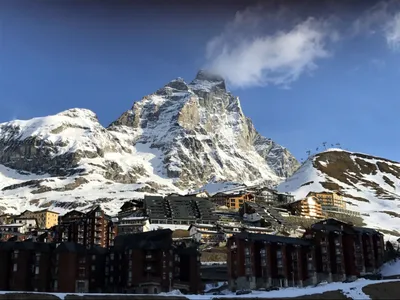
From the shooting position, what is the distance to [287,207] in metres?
191

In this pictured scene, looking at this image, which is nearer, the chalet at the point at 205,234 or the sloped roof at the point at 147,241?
the sloped roof at the point at 147,241

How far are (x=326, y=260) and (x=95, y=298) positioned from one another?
172 feet

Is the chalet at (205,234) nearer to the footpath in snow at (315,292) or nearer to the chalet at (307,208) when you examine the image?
the chalet at (307,208)

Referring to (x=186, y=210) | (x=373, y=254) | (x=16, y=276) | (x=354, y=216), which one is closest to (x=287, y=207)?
(x=354, y=216)

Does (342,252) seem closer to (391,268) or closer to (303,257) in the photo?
(303,257)

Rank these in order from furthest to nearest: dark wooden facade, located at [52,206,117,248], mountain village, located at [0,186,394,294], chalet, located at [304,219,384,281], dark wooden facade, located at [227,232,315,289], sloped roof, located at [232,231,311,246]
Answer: dark wooden facade, located at [52,206,117,248]
chalet, located at [304,219,384,281]
sloped roof, located at [232,231,311,246]
dark wooden facade, located at [227,232,315,289]
mountain village, located at [0,186,394,294]

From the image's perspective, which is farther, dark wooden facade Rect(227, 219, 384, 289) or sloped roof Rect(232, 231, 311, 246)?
sloped roof Rect(232, 231, 311, 246)

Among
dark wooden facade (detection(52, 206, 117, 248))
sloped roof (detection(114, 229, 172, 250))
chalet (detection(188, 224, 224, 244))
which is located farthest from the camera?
chalet (detection(188, 224, 224, 244))

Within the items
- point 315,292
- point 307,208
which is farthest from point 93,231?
point 307,208

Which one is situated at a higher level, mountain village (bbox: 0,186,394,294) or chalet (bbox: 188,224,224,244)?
chalet (bbox: 188,224,224,244)

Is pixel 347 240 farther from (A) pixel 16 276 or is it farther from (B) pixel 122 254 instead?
(A) pixel 16 276

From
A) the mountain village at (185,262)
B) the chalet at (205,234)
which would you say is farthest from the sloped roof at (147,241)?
the chalet at (205,234)

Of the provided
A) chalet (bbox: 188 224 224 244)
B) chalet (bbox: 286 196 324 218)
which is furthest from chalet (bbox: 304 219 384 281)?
chalet (bbox: 286 196 324 218)

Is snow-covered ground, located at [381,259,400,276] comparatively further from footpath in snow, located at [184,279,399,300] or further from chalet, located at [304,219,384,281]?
footpath in snow, located at [184,279,399,300]
